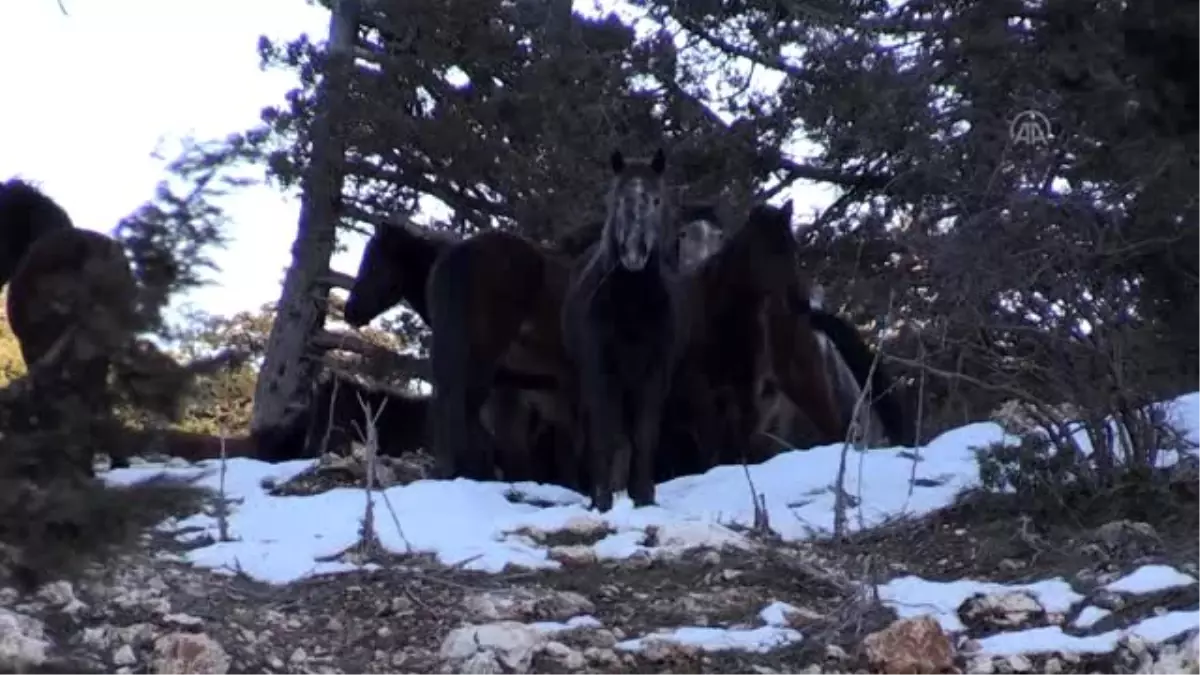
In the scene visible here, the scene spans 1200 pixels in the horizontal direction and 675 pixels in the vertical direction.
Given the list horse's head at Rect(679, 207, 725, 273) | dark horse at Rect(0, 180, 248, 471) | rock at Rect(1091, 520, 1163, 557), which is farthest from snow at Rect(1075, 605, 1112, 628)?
horse's head at Rect(679, 207, 725, 273)

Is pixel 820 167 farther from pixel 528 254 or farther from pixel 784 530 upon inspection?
pixel 784 530

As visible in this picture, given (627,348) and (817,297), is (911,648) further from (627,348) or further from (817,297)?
(817,297)

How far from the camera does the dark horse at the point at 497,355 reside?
9.98m

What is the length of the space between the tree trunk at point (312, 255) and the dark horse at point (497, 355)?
544 centimetres

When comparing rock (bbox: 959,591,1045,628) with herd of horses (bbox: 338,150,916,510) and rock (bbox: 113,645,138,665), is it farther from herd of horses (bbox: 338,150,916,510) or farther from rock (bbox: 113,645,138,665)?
herd of horses (bbox: 338,150,916,510)

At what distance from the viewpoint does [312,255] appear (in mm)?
17328

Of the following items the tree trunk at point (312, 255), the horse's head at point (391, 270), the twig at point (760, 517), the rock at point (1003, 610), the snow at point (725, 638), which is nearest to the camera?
the snow at point (725, 638)

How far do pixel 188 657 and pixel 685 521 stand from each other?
2.68 meters

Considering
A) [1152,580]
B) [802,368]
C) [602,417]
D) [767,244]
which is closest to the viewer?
[1152,580]

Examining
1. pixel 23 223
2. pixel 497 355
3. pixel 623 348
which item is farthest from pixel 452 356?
pixel 23 223

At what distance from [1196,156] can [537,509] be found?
3441 millimetres

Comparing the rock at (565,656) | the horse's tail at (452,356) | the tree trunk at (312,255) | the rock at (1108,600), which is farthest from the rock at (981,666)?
the tree trunk at (312,255)

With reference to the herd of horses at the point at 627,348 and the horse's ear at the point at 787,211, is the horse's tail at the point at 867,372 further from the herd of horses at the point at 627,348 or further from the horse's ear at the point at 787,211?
the horse's ear at the point at 787,211

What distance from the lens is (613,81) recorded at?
1478cm
